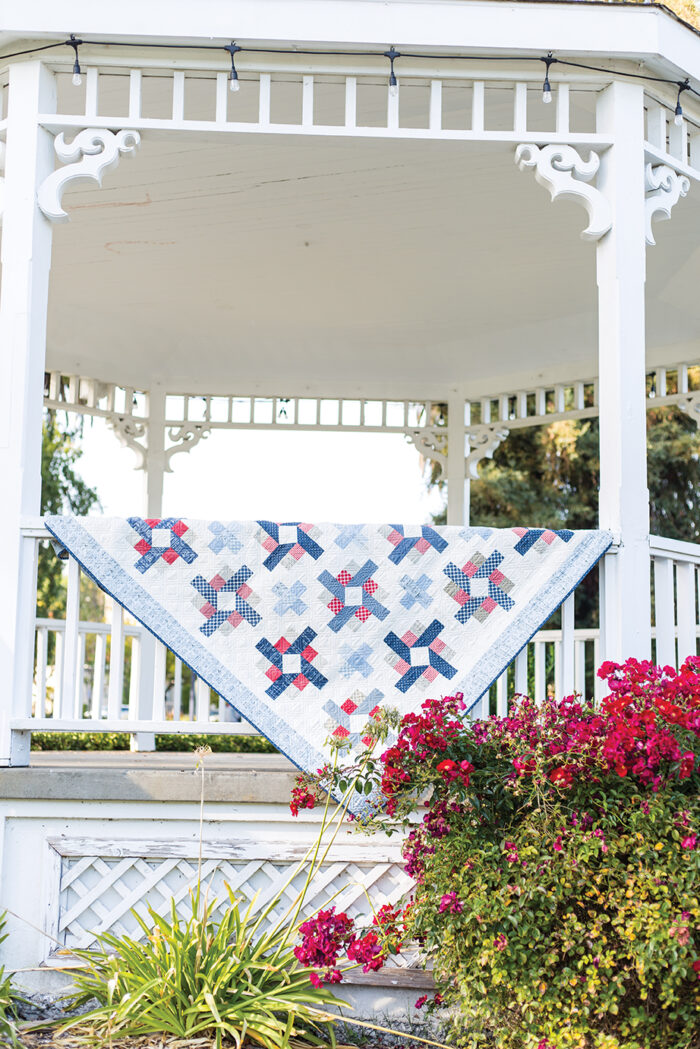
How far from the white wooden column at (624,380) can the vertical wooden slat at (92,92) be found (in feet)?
5.75

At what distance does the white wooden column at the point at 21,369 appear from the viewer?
3396 mm

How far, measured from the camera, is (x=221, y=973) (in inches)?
110

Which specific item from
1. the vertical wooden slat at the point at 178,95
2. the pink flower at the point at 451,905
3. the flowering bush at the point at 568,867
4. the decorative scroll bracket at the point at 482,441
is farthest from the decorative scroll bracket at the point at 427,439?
the pink flower at the point at 451,905

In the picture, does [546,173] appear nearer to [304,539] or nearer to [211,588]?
[304,539]

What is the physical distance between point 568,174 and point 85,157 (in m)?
1.65

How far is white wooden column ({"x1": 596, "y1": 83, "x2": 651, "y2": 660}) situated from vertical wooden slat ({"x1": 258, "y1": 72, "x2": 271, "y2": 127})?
1172 mm

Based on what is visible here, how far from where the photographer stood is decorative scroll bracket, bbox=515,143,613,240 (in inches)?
144

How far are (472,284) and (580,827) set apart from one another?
365 centimetres

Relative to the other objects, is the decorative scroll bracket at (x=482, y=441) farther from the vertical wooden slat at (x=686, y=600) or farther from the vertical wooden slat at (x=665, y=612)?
the vertical wooden slat at (x=665, y=612)

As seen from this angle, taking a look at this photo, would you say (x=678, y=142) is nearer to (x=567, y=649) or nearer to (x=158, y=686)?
(x=567, y=649)

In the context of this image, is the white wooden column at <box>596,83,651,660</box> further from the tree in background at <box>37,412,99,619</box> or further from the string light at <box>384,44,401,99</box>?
the tree in background at <box>37,412,99,619</box>

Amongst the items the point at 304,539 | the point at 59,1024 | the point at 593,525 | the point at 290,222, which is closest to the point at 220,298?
the point at 290,222

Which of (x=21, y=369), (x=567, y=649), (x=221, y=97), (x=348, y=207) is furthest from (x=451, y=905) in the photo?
(x=348, y=207)

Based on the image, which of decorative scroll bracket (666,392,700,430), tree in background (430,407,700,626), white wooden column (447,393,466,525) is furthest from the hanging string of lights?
tree in background (430,407,700,626)
